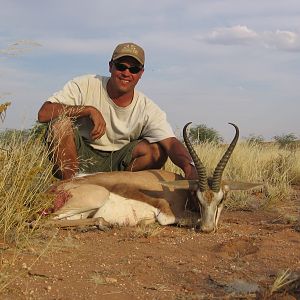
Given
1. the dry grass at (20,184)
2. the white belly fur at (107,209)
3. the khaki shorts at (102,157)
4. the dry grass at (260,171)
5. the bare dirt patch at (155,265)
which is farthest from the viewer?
the dry grass at (260,171)

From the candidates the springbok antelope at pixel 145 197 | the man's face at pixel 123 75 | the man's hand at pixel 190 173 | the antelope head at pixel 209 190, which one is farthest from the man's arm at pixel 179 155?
the man's face at pixel 123 75

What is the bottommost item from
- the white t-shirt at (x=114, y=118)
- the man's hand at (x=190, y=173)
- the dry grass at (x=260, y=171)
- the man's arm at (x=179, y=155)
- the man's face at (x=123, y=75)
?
the dry grass at (x=260, y=171)

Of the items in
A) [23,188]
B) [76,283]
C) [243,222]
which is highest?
[23,188]

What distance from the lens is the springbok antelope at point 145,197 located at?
5246 millimetres

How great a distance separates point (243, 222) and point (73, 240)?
2.21 metres

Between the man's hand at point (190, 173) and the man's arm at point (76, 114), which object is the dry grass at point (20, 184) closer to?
the man's arm at point (76, 114)

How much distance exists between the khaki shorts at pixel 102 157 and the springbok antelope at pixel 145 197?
0.61 metres

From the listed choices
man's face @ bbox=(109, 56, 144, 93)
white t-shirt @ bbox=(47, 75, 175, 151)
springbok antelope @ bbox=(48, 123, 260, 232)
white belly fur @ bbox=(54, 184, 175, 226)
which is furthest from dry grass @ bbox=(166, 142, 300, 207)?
man's face @ bbox=(109, 56, 144, 93)

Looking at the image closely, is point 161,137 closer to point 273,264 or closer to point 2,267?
point 273,264

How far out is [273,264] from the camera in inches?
153

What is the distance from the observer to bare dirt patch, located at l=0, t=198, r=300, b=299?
3143 mm

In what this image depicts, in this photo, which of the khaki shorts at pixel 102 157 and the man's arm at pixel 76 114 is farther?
the khaki shorts at pixel 102 157

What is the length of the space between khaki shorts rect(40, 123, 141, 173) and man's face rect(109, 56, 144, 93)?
68cm

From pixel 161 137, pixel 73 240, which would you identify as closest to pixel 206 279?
pixel 73 240
